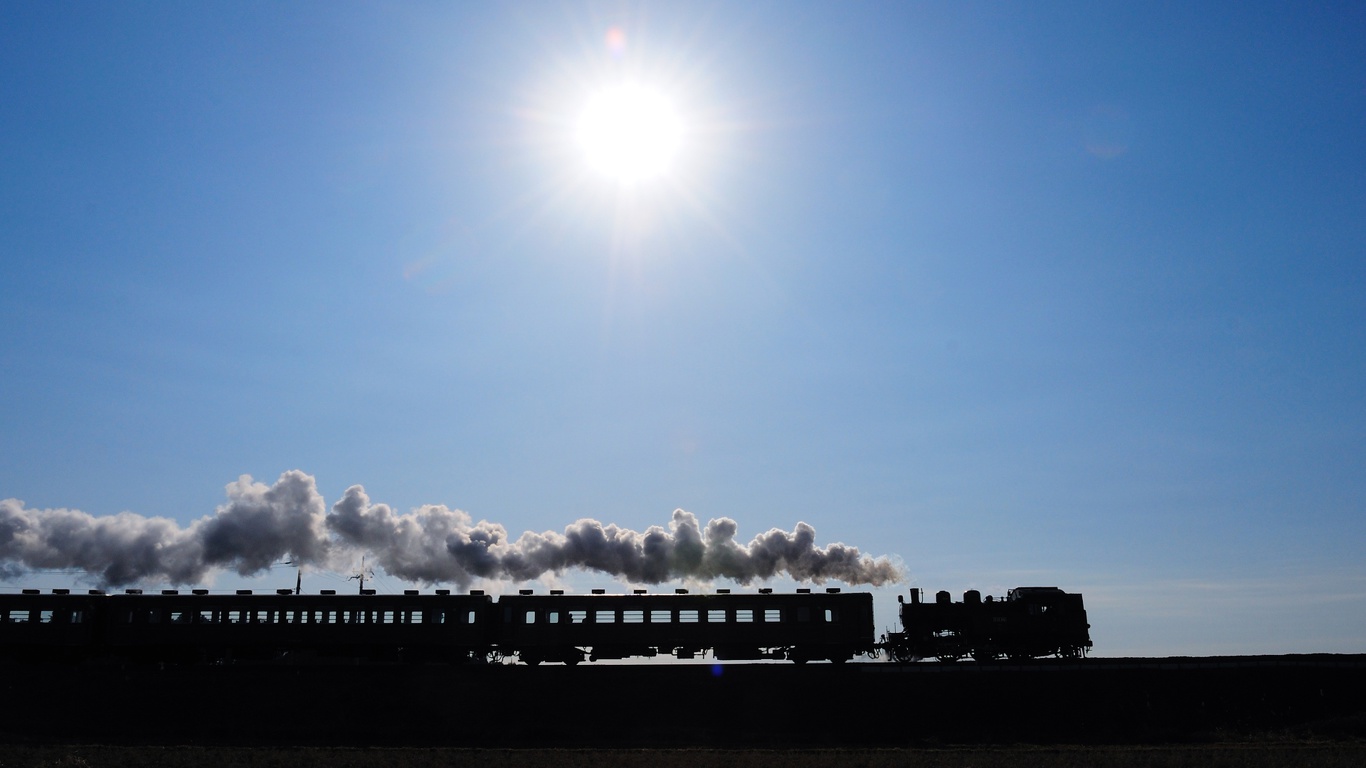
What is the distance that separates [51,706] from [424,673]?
12.7 metres

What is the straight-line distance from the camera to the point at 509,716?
34.0 m

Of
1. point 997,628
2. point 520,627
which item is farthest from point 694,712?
point 997,628

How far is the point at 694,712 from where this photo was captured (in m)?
34.1

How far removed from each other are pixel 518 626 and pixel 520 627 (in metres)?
0.09

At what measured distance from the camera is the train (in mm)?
39219

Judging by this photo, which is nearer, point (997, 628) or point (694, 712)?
point (694, 712)

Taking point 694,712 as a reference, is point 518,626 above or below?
above

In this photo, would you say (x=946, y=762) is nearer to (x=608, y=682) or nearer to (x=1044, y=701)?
(x=1044, y=701)

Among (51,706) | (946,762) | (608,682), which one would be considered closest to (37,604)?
(51,706)

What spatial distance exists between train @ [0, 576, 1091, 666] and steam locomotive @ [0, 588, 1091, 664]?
1.7 inches

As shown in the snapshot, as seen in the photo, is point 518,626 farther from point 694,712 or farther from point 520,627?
point 694,712

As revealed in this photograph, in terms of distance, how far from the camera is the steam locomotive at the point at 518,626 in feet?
129

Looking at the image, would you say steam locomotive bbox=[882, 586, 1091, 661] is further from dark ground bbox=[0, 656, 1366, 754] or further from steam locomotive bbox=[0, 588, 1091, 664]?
dark ground bbox=[0, 656, 1366, 754]

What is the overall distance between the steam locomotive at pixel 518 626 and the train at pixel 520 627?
4 centimetres
